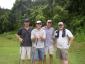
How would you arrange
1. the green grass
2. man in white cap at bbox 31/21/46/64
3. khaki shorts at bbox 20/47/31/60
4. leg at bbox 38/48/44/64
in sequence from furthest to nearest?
the green grass, khaki shorts at bbox 20/47/31/60, leg at bbox 38/48/44/64, man in white cap at bbox 31/21/46/64

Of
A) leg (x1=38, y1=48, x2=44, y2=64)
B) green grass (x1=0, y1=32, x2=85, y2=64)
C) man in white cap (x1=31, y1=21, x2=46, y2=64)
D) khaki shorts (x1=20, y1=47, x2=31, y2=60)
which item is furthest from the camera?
green grass (x1=0, y1=32, x2=85, y2=64)

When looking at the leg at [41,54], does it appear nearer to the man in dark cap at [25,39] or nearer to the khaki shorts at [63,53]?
the man in dark cap at [25,39]

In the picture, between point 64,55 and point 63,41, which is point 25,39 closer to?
point 63,41

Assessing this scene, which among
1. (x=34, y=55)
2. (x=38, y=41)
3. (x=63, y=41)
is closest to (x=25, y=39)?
(x=38, y=41)

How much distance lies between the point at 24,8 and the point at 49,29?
4229cm

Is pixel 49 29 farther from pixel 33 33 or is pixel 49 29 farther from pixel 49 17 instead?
pixel 49 17

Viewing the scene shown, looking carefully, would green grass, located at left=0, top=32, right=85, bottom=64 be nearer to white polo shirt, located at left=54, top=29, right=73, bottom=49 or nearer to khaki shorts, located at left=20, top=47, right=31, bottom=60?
white polo shirt, located at left=54, top=29, right=73, bottom=49

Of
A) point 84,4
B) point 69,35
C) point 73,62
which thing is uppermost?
point 84,4

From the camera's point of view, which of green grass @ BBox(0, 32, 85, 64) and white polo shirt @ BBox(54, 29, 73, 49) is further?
green grass @ BBox(0, 32, 85, 64)

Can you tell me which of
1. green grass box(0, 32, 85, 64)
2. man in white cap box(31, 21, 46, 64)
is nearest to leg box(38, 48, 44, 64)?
man in white cap box(31, 21, 46, 64)

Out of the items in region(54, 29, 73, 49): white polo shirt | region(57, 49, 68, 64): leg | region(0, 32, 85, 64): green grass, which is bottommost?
region(0, 32, 85, 64): green grass

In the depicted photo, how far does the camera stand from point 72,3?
35.3 m

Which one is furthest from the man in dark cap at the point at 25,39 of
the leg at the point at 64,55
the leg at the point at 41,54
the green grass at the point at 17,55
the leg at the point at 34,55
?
the green grass at the point at 17,55

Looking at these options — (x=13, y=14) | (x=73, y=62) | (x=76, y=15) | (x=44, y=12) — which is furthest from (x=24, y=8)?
(x=73, y=62)
